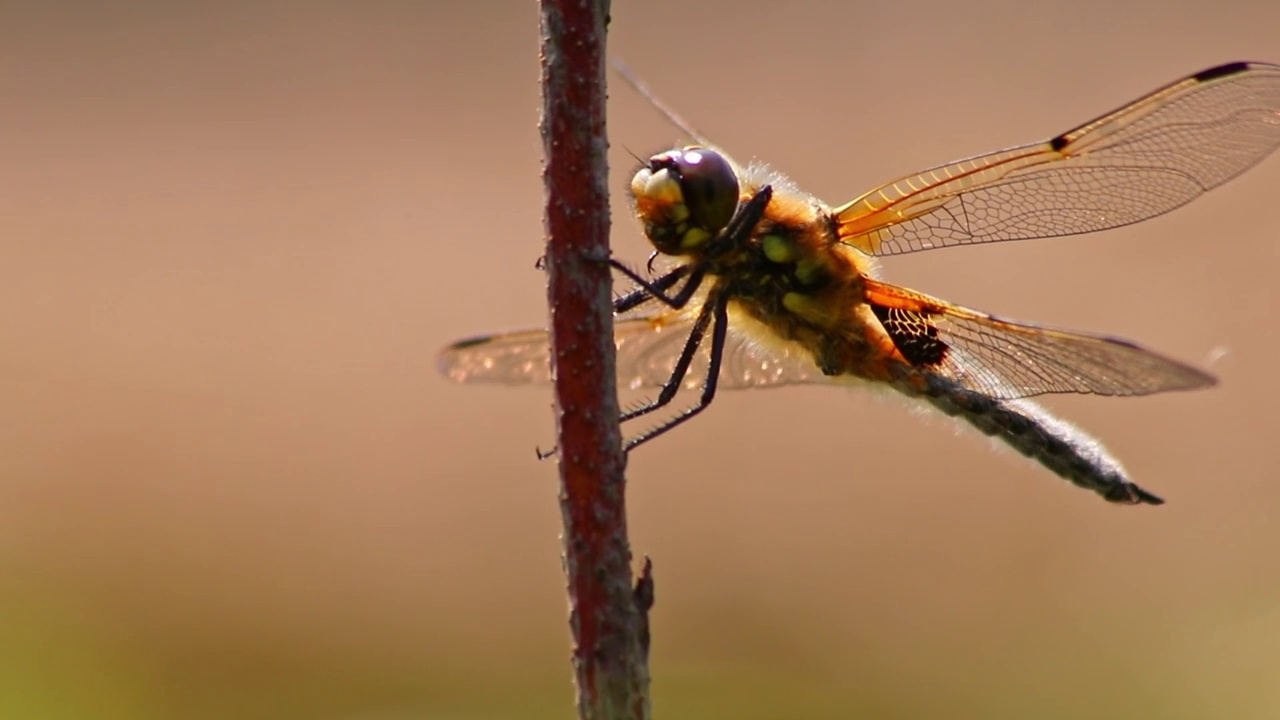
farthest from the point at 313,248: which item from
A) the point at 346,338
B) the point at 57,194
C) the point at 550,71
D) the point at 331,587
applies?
the point at 550,71

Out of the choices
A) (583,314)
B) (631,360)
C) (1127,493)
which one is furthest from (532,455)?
(583,314)

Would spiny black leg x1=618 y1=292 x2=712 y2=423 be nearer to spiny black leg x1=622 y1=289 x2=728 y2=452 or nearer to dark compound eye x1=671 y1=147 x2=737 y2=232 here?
spiny black leg x1=622 y1=289 x2=728 y2=452

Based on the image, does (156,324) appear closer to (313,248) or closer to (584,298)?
(313,248)

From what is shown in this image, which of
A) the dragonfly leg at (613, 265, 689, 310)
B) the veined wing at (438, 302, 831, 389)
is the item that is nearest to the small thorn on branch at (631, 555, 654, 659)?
the dragonfly leg at (613, 265, 689, 310)

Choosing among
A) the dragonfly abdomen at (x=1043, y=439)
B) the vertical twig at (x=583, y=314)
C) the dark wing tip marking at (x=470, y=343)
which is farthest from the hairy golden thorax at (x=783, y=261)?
the vertical twig at (x=583, y=314)

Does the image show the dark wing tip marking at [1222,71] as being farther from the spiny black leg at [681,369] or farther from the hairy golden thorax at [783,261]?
the spiny black leg at [681,369]
